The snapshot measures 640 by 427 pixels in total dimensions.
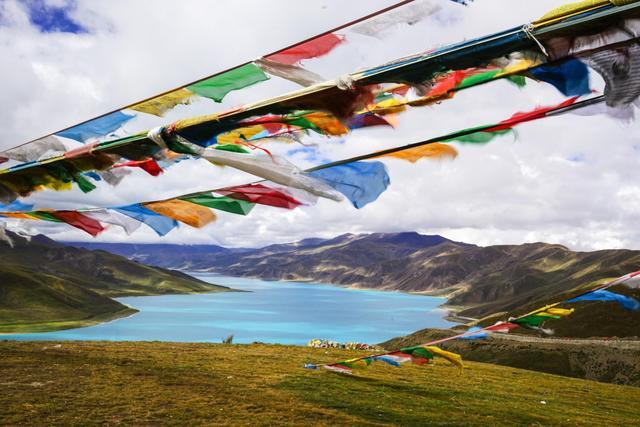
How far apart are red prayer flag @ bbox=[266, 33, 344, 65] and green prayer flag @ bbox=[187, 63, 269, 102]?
361 millimetres

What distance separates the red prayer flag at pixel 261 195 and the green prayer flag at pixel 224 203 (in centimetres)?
7

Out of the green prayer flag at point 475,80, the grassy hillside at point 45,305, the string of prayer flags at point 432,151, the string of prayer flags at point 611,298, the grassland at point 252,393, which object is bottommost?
the grassy hillside at point 45,305

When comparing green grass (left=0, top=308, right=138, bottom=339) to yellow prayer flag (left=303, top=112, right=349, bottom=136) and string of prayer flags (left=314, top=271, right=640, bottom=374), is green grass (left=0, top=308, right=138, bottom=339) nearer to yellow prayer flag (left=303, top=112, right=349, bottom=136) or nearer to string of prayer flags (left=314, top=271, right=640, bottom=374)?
string of prayer flags (left=314, top=271, right=640, bottom=374)

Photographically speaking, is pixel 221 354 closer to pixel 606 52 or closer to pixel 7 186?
pixel 7 186

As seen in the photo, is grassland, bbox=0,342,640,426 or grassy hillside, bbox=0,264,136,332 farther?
grassy hillside, bbox=0,264,136,332

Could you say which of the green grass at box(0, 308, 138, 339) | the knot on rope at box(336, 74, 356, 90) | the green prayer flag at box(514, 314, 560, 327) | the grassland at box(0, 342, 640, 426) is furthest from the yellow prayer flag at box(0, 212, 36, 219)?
the green grass at box(0, 308, 138, 339)

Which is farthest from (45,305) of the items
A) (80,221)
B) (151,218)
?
(151,218)

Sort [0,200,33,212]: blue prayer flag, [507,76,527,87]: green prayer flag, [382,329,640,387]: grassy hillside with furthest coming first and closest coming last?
[382,329,640,387]: grassy hillside → [0,200,33,212]: blue prayer flag → [507,76,527,87]: green prayer flag

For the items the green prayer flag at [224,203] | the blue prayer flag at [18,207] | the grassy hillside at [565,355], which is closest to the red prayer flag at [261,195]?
the green prayer flag at [224,203]

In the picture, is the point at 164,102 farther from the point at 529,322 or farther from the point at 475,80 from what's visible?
the point at 529,322

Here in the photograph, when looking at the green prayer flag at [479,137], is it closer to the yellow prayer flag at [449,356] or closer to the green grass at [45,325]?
the yellow prayer flag at [449,356]

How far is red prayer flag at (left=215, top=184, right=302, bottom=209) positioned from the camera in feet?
18.9

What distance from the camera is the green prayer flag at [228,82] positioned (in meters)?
6.51

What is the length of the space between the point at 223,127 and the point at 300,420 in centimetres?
744
